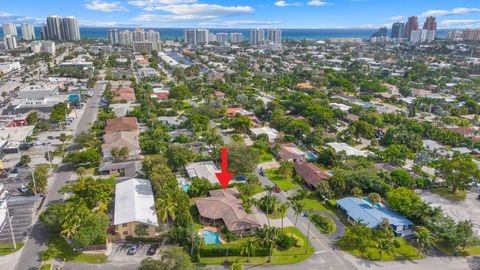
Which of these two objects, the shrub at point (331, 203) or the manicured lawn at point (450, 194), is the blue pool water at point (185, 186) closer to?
the shrub at point (331, 203)

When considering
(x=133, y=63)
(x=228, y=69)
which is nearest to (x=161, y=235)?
(x=228, y=69)

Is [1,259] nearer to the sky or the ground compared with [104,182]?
nearer to the ground

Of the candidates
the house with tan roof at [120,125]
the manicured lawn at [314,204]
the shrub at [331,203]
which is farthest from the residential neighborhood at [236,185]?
the house with tan roof at [120,125]

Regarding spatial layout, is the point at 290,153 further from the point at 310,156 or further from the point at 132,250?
the point at 132,250

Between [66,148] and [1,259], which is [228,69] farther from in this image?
[1,259]

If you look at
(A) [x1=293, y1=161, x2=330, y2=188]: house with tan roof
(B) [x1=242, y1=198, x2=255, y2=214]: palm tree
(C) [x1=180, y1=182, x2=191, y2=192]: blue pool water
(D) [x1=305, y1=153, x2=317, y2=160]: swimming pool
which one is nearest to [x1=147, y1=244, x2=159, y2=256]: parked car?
(B) [x1=242, y1=198, x2=255, y2=214]: palm tree

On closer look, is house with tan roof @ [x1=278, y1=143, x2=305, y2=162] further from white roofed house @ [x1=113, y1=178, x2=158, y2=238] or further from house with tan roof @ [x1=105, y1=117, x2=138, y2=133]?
house with tan roof @ [x1=105, y1=117, x2=138, y2=133]
